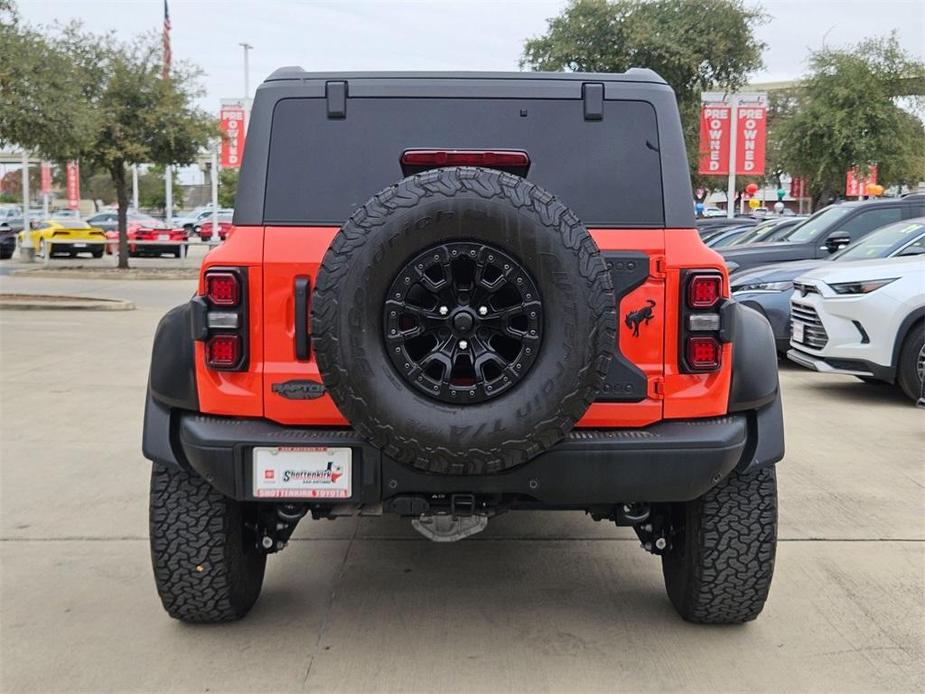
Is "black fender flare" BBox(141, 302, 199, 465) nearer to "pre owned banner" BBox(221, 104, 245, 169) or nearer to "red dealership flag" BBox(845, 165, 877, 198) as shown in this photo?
"red dealership flag" BBox(845, 165, 877, 198)

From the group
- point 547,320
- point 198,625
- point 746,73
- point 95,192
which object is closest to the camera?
point 547,320

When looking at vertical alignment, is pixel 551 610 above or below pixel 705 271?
below

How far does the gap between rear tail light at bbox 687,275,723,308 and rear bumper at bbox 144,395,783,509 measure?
0.43 metres

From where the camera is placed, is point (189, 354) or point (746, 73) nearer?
point (189, 354)

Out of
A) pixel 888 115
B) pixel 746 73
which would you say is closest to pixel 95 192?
pixel 746 73

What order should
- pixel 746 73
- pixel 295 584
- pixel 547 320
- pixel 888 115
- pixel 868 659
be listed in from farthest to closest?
pixel 746 73
pixel 888 115
pixel 295 584
pixel 868 659
pixel 547 320

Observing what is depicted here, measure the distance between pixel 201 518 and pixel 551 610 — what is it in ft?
4.79

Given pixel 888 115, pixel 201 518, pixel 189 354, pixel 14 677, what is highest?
pixel 888 115

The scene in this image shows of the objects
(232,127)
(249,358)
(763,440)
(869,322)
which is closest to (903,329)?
(869,322)

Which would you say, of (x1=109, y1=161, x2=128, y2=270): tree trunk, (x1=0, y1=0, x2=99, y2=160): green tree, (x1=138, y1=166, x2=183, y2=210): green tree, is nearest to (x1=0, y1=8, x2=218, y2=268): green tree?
(x1=109, y1=161, x2=128, y2=270): tree trunk

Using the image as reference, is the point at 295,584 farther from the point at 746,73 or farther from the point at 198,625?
the point at 746,73

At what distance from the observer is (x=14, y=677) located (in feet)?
11.8

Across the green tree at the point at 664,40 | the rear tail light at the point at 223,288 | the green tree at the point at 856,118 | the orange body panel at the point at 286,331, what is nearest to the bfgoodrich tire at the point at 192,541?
the orange body panel at the point at 286,331

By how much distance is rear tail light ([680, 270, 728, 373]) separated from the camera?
3.53 m
